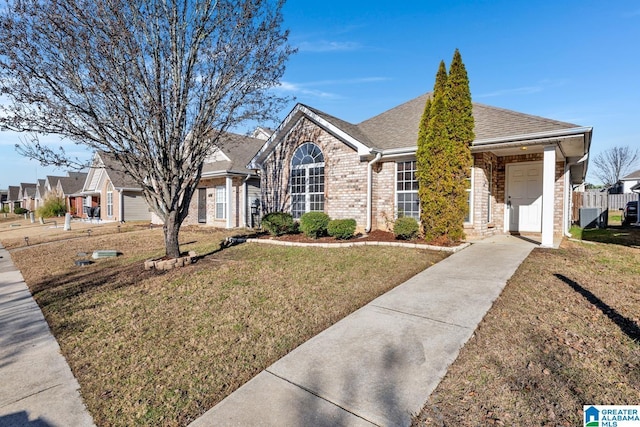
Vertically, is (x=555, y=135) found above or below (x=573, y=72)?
below

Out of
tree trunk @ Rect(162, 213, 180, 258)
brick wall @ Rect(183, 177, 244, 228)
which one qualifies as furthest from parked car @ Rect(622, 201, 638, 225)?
tree trunk @ Rect(162, 213, 180, 258)

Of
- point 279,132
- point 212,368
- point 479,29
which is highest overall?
point 479,29

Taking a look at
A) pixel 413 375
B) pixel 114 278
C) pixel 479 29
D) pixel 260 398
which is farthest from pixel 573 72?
pixel 114 278

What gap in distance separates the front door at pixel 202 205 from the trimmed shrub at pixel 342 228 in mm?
10208

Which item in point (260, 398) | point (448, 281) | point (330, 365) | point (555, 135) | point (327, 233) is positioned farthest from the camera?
point (327, 233)

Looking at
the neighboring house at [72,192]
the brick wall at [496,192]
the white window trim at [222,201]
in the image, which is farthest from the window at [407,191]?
the neighboring house at [72,192]

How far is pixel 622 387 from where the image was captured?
255 cm

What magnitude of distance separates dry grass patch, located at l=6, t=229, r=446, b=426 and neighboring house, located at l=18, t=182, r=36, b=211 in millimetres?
57008

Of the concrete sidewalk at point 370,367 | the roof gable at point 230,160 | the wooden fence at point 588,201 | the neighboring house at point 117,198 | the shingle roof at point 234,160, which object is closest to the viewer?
the concrete sidewalk at point 370,367

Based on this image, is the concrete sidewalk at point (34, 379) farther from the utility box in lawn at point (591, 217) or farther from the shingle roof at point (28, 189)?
the shingle roof at point (28, 189)

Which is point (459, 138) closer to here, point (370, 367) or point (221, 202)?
point (370, 367)

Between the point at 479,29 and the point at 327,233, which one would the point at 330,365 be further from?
the point at 479,29

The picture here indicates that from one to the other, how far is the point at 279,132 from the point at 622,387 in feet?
39.7

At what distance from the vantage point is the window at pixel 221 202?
650 inches
